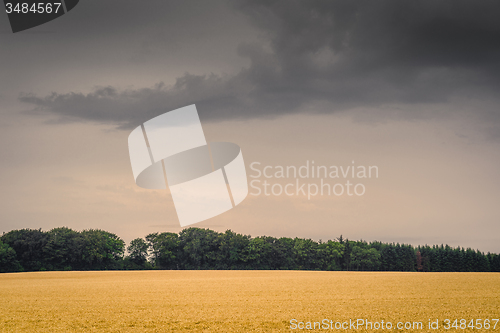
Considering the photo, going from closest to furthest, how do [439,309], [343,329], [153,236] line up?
[343,329] → [439,309] → [153,236]

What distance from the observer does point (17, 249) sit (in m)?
102

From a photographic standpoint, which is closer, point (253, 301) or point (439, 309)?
point (439, 309)

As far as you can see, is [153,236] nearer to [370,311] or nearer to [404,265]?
[404,265]

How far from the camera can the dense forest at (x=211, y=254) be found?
104 metres

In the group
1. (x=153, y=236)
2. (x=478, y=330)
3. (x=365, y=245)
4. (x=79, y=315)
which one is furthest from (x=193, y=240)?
(x=478, y=330)

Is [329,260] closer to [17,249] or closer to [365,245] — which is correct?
[365,245]

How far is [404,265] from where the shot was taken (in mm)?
131250

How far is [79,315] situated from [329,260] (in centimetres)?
11475

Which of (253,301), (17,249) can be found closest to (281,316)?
(253,301)

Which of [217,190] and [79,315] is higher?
[217,190]

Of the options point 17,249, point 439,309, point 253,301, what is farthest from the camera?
point 17,249

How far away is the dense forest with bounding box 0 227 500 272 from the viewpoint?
104m

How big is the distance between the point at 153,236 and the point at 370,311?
109601 mm

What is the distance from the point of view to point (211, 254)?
12419 cm
